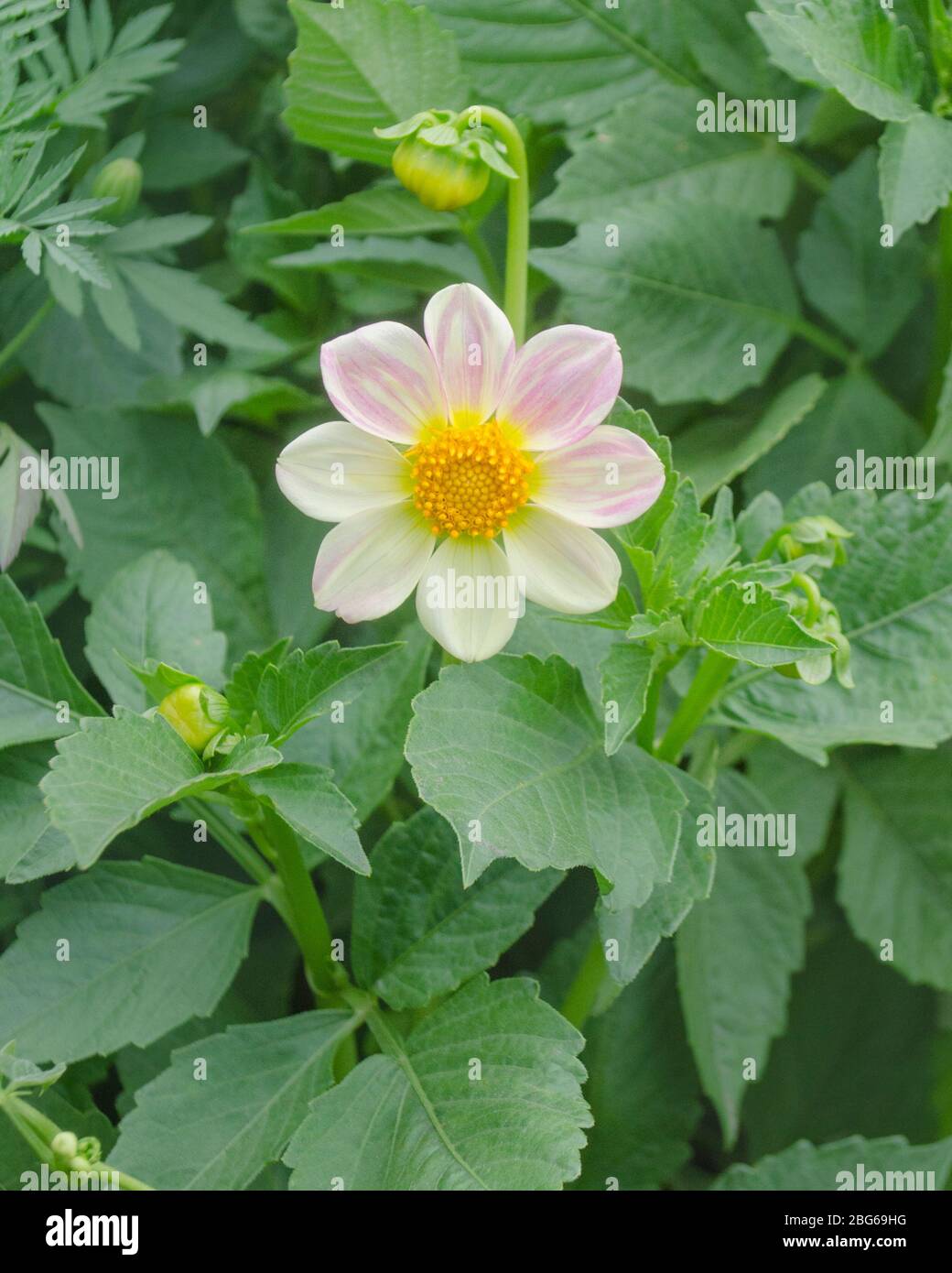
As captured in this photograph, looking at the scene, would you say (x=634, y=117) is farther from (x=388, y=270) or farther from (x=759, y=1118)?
(x=759, y=1118)

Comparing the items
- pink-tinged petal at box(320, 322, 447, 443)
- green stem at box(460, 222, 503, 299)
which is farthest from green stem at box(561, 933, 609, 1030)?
green stem at box(460, 222, 503, 299)

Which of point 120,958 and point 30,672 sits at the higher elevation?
point 30,672

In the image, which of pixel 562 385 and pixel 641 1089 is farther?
pixel 641 1089

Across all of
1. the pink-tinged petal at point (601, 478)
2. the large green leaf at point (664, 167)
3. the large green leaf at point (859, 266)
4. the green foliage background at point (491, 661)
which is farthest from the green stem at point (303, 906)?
the large green leaf at point (859, 266)

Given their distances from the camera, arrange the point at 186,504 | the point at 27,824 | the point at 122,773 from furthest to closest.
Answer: the point at 186,504 < the point at 27,824 < the point at 122,773

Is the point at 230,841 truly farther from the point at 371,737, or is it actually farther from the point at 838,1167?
the point at 838,1167

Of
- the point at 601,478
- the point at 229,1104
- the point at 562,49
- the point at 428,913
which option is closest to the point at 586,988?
the point at 428,913

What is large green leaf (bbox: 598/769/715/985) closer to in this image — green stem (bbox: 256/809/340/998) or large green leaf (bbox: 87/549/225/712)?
green stem (bbox: 256/809/340/998)
